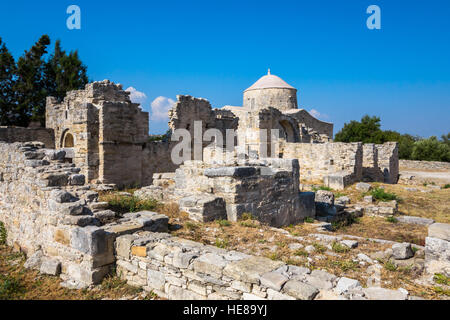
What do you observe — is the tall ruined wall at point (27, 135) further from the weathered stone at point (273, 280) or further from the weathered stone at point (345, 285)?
the weathered stone at point (345, 285)

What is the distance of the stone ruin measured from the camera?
130 inches

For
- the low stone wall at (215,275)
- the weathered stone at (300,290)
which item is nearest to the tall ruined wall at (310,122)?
the low stone wall at (215,275)

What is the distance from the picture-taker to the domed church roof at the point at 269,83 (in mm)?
30078

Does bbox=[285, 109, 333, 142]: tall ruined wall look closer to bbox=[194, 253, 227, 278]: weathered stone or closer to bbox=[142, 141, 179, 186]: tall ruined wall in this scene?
bbox=[142, 141, 179, 186]: tall ruined wall

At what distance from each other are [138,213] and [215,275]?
7.75 feet

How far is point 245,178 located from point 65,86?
23.0 meters

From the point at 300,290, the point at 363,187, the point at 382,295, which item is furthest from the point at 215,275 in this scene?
the point at 363,187

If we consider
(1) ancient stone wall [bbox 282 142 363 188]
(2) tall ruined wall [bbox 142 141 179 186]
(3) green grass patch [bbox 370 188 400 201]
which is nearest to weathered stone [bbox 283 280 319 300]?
(3) green grass patch [bbox 370 188 400 201]

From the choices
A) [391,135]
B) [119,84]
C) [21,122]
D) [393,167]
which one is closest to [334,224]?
[119,84]

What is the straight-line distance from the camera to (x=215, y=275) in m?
3.15

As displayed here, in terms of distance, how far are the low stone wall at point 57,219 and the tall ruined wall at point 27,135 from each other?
1008cm

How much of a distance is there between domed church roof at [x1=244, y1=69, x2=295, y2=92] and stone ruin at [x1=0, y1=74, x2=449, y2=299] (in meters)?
19.1

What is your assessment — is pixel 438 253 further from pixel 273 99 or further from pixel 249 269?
pixel 273 99
